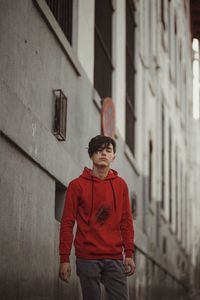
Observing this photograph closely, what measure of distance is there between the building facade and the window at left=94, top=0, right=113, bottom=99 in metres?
0.02

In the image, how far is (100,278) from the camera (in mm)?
5680

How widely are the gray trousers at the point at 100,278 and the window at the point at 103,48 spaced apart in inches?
242

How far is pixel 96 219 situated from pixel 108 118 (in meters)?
6.19

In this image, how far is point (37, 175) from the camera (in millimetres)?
7312

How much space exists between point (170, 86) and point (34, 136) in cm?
1977

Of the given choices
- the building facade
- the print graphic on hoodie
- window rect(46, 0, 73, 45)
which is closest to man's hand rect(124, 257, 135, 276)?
the print graphic on hoodie

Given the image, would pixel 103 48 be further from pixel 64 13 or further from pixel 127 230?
pixel 127 230

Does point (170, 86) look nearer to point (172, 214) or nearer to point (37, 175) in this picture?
point (172, 214)

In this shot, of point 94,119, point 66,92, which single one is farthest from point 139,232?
point 66,92

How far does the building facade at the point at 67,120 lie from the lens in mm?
6426

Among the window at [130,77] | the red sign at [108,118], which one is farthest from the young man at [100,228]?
the window at [130,77]

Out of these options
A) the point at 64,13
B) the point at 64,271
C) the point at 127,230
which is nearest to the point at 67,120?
the point at 64,13

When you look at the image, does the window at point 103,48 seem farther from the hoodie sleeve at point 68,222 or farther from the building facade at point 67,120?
the hoodie sleeve at point 68,222

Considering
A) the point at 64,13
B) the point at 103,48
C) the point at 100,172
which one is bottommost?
the point at 100,172
